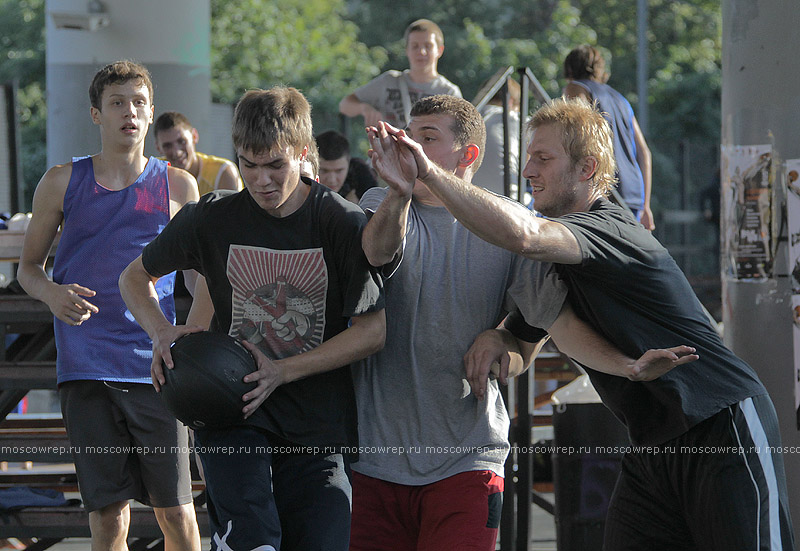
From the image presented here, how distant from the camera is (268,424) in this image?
3.53 meters

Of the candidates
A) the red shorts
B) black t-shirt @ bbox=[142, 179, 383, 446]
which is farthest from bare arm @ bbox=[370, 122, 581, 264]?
the red shorts

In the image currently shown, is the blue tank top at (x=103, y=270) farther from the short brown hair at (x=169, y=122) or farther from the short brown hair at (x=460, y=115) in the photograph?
the short brown hair at (x=169, y=122)

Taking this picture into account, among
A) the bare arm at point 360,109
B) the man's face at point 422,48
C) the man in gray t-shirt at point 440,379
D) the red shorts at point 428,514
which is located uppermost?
the man's face at point 422,48

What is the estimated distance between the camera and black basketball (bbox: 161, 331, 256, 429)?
11.0ft

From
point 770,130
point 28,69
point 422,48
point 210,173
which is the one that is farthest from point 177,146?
point 28,69

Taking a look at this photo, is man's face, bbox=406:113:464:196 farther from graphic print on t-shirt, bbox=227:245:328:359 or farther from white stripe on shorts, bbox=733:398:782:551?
white stripe on shorts, bbox=733:398:782:551

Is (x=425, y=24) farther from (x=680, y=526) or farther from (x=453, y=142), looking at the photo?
(x=680, y=526)

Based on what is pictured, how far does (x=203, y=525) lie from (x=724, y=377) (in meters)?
3.40

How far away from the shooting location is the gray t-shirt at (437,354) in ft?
12.1

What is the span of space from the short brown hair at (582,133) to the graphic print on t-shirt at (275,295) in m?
0.92

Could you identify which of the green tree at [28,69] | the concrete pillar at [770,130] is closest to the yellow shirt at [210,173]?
the concrete pillar at [770,130]

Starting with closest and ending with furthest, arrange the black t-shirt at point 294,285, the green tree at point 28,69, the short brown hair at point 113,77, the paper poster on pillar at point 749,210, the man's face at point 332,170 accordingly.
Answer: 1. the black t-shirt at point 294,285
2. the short brown hair at point 113,77
3. the paper poster on pillar at point 749,210
4. the man's face at point 332,170
5. the green tree at point 28,69

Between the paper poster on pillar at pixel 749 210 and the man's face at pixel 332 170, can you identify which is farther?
the man's face at pixel 332 170

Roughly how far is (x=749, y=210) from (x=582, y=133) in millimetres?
1910
